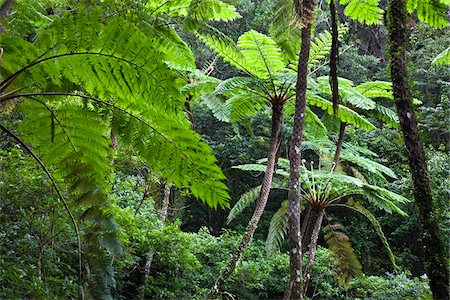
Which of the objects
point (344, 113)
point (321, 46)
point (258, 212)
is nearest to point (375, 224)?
point (344, 113)

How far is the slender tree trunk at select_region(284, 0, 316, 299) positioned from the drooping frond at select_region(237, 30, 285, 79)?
35.2 inches

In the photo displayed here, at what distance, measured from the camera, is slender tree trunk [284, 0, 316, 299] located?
3363mm

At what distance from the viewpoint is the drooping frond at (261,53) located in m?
4.58

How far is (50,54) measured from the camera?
5.41 feet

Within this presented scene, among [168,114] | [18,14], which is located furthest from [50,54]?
[168,114]

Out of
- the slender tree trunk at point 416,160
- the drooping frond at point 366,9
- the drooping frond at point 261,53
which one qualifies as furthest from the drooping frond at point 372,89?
the slender tree trunk at point 416,160

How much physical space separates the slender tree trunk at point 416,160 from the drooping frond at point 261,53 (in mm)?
1925

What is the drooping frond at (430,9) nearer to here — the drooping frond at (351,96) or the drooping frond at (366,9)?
the drooping frond at (366,9)

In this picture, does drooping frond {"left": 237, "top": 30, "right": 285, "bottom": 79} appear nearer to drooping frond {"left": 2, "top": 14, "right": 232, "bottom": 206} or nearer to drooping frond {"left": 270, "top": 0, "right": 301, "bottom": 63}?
drooping frond {"left": 270, "top": 0, "right": 301, "bottom": 63}

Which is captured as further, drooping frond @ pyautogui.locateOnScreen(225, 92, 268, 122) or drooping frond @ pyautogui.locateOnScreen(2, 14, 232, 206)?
drooping frond @ pyautogui.locateOnScreen(225, 92, 268, 122)

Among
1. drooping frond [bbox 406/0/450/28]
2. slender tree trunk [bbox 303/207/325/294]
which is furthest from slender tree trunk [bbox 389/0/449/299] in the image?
slender tree trunk [bbox 303/207/325/294]

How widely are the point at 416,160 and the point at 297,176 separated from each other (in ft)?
4.11

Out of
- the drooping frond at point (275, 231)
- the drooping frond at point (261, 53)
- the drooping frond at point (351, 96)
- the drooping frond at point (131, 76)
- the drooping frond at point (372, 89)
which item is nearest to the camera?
the drooping frond at point (131, 76)

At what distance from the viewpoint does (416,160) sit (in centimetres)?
247
